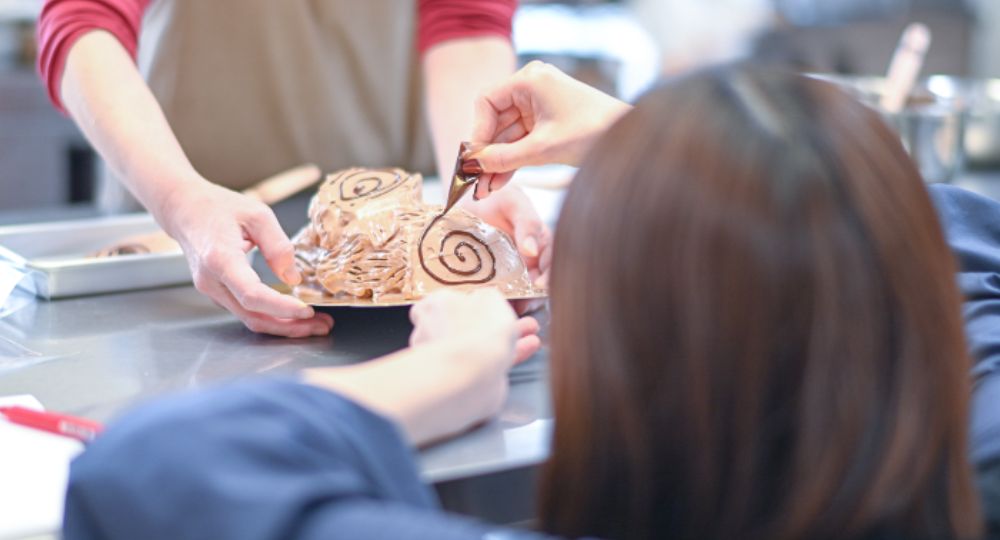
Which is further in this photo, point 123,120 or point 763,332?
point 123,120

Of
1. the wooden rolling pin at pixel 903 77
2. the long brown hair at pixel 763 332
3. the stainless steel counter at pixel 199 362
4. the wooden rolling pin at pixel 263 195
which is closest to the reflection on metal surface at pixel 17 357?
the stainless steel counter at pixel 199 362

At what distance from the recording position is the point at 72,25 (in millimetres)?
1498

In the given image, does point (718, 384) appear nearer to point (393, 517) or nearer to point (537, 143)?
point (393, 517)

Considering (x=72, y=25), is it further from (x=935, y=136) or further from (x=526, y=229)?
(x=935, y=136)

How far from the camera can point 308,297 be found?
1.26 meters

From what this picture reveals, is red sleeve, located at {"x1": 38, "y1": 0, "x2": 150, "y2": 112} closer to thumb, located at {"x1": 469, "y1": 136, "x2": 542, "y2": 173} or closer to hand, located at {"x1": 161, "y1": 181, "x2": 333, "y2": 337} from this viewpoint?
hand, located at {"x1": 161, "y1": 181, "x2": 333, "y2": 337}

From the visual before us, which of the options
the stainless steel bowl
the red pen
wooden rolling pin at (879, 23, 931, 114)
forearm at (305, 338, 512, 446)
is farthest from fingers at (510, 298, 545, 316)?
wooden rolling pin at (879, 23, 931, 114)

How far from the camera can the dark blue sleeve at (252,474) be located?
1.95ft

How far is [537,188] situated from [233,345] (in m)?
0.87

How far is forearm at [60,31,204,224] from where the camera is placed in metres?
1.35

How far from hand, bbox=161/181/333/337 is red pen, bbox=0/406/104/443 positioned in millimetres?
269

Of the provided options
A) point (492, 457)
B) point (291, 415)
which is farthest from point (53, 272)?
point (291, 415)

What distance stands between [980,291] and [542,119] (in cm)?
46

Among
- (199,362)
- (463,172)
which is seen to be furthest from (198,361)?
(463,172)
